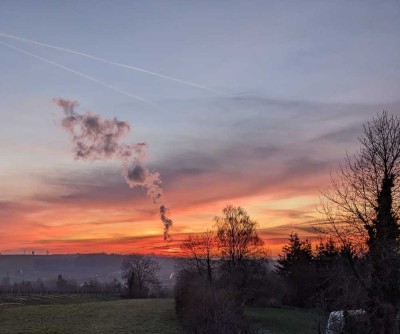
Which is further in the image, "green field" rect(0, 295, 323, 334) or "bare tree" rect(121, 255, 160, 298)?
"bare tree" rect(121, 255, 160, 298)

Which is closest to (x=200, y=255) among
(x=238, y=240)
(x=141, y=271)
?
(x=238, y=240)

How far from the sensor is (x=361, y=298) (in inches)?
965

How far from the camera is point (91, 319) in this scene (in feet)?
182

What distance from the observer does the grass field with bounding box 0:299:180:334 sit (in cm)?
4659

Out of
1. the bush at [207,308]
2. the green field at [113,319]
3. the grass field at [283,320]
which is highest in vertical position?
the bush at [207,308]

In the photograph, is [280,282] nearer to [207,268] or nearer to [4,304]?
[207,268]

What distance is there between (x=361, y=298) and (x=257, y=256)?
171ft

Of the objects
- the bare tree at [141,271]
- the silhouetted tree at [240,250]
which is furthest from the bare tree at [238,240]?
the bare tree at [141,271]

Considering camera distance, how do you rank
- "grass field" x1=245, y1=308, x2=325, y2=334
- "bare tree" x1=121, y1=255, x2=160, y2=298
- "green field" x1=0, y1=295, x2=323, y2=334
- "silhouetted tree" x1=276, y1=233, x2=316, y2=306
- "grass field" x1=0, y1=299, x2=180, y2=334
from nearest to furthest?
"grass field" x1=0, y1=299, x2=180, y2=334
"green field" x1=0, y1=295, x2=323, y2=334
"grass field" x1=245, y1=308, x2=325, y2=334
"silhouetted tree" x1=276, y1=233, x2=316, y2=306
"bare tree" x1=121, y1=255, x2=160, y2=298

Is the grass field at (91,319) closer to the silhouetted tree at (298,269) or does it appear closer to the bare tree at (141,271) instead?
the silhouetted tree at (298,269)

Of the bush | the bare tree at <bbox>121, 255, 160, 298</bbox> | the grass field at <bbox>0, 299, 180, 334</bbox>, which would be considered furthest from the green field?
the bare tree at <bbox>121, 255, 160, 298</bbox>

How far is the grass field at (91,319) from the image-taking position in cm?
4659

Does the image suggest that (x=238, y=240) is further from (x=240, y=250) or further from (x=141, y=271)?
(x=141, y=271)

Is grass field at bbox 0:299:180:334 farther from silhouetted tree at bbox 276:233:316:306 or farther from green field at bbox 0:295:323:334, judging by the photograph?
silhouetted tree at bbox 276:233:316:306
